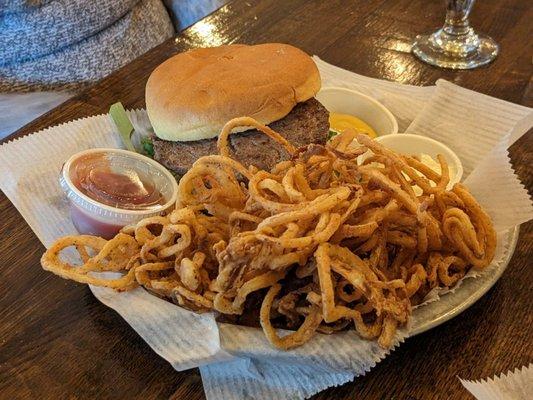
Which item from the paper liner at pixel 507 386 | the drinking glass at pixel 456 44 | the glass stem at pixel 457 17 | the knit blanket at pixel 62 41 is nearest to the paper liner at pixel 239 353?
the paper liner at pixel 507 386

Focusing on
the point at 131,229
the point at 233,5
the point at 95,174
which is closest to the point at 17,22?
the point at 233,5

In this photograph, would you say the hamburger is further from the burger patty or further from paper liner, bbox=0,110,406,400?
paper liner, bbox=0,110,406,400

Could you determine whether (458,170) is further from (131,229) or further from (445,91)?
(131,229)

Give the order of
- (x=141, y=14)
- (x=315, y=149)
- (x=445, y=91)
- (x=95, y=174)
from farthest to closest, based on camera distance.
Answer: (x=141, y=14) < (x=445, y=91) < (x=95, y=174) < (x=315, y=149)

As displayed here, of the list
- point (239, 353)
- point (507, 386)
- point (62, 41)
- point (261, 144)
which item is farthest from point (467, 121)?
point (62, 41)

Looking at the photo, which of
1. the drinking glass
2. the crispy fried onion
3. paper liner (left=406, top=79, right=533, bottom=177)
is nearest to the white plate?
the crispy fried onion

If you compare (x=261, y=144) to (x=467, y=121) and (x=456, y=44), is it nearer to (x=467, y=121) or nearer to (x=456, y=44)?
(x=467, y=121)
